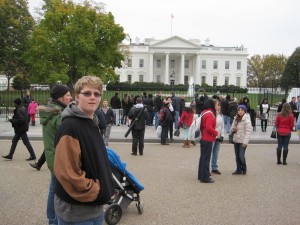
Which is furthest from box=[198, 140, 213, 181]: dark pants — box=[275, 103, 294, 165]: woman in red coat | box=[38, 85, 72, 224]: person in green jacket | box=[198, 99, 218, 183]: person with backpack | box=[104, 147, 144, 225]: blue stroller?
box=[38, 85, 72, 224]: person in green jacket

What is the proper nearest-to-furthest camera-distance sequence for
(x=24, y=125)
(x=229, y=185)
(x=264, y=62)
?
(x=229, y=185), (x=24, y=125), (x=264, y=62)

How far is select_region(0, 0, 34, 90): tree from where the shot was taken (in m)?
33.9

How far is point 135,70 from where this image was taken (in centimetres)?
9275

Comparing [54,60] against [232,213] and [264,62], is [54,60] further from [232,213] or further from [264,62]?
[264,62]

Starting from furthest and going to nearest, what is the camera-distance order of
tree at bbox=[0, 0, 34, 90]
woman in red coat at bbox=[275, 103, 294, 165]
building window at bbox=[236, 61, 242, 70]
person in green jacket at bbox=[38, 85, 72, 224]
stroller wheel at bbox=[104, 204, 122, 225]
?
building window at bbox=[236, 61, 242, 70], tree at bbox=[0, 0, 34, 90], woman in red coat at bbox=[275, 103, 294, 165], stroller wheel at bbox=[104, 204, 122, 225], person in green jacket at bbox=[38, 85, 72, 224]

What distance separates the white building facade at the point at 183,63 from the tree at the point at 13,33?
51.9 meters

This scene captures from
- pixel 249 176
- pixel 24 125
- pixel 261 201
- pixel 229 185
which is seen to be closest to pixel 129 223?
pixel 261 201

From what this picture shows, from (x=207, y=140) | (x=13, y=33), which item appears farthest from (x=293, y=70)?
(x=207, y=140)

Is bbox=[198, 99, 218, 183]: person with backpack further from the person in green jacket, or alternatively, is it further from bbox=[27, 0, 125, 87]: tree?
bbox=[27, 0, 125, 87]: tree

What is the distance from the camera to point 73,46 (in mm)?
34188

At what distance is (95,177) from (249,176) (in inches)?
248

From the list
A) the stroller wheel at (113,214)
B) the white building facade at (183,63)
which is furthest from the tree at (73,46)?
the white building facade at (183,63)

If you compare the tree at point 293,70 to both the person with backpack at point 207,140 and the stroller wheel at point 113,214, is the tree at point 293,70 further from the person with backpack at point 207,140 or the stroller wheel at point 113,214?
the stroller wheel at point 113,214

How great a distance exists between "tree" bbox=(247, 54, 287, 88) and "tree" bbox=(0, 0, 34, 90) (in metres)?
57.8
